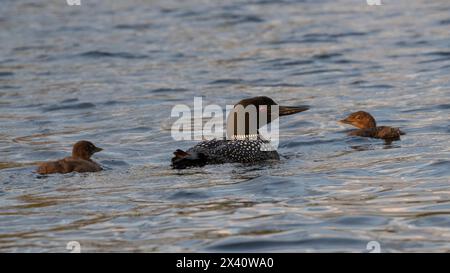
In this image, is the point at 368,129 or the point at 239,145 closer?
the point at 239,145

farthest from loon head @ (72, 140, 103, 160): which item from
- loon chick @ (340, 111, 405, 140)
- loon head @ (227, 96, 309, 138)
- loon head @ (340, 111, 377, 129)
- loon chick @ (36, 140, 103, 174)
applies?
loon head @ (340, 111, 377, 129)

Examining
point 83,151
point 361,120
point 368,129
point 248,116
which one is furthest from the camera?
point 361,120

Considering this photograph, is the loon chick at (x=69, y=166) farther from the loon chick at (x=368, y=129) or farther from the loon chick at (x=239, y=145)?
the loon chick at (x=368, y=129)

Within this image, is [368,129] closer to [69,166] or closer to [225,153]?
[225,153]

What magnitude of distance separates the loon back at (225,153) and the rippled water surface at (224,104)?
125 millimetres

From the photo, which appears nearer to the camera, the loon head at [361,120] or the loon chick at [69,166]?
the loon chick at [69,166]

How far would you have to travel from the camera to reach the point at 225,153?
33.7ft

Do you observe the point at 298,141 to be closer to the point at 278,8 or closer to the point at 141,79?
the point at 141,79

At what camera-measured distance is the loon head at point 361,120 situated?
11.8 meters

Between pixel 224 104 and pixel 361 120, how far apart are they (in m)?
2.75

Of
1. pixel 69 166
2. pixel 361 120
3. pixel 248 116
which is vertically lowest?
pixel 69 166

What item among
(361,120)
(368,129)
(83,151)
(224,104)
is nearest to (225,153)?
(83,151)

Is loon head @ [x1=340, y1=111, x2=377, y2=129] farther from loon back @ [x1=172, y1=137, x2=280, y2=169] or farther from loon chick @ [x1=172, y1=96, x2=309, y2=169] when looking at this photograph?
loon back @ [x1=172, y1=137, x2=280, y2=169]

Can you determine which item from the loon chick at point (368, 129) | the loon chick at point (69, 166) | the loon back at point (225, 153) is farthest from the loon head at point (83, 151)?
the loon chick at point (368, 129)
